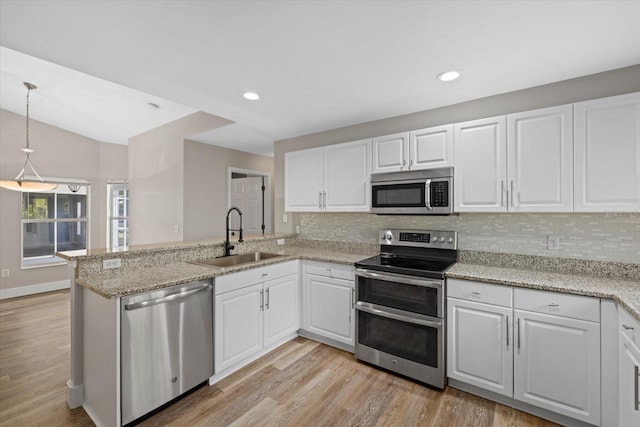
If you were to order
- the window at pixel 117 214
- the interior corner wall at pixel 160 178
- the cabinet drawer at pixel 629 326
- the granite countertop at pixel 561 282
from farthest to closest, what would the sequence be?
the window at pixel 117 214, the interior corner wall at pixel 160 178, the granite countertop at pixel 561 282, the cabinet drawer at pixel 629 326

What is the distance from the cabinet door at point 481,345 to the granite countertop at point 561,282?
0.66ft

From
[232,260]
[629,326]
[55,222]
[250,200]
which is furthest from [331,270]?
[55,222]

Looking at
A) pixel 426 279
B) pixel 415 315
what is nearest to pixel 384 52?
pixel 426 279

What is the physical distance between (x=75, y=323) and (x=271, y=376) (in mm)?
1474

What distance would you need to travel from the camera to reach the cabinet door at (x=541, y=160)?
6.40 feet

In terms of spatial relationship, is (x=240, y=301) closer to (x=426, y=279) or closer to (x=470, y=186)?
(x=426, y=279)

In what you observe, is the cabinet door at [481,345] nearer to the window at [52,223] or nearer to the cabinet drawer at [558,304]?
the cabinet drawer at [558,304]

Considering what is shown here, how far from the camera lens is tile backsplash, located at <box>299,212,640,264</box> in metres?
2.00

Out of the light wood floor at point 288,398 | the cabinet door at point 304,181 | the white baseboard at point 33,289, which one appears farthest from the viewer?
the white baseboard at point 33,289

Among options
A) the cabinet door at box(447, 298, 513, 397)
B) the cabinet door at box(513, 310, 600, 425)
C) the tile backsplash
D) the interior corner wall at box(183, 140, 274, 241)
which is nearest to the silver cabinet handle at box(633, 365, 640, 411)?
the cabinet door at box(513, 310, 600, 425)

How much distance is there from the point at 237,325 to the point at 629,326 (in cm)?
247

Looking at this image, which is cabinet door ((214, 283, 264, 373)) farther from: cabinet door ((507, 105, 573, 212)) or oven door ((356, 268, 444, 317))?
cabinet door ((507, 105, 573, 212))

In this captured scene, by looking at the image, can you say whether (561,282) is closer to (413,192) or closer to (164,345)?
(413,192)

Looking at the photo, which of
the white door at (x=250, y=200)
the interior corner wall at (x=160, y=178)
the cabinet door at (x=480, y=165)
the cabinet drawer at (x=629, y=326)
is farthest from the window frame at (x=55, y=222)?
the cabinet drawer at (x=629, y=326)
